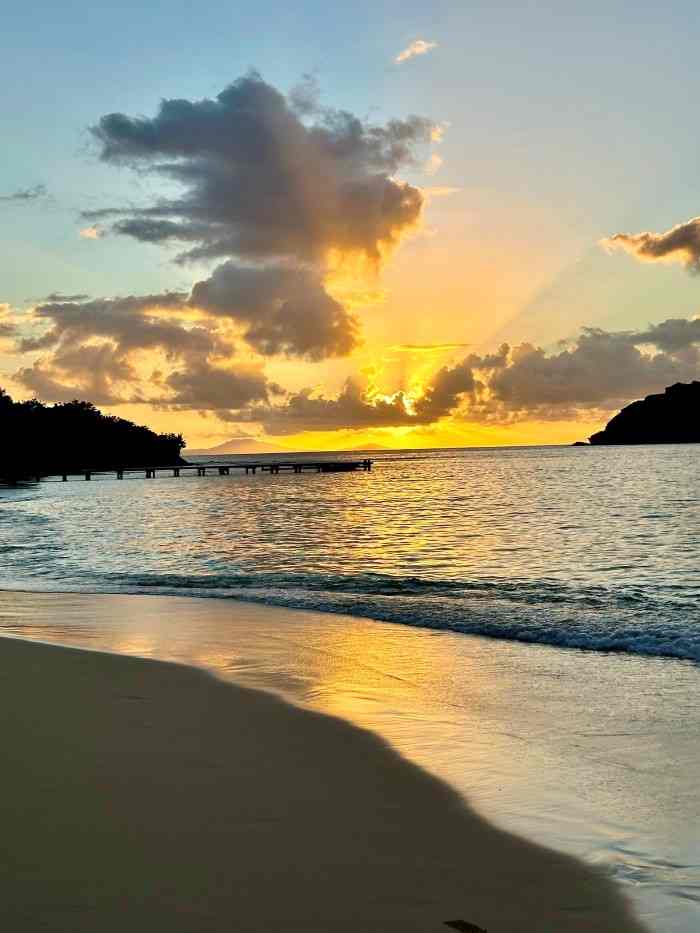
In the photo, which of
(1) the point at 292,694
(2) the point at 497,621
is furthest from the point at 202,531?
(1) the point at 292,694

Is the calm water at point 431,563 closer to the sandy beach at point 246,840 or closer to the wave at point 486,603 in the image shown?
the wave at point 486,603

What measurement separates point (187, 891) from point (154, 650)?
25.4ft

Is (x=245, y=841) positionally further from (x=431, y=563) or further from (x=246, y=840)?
(x=431, y=563)

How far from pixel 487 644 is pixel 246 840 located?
8580 mm

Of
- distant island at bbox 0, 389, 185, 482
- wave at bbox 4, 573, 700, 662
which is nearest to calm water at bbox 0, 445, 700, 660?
wave at bbox 4, 573, 700, 662

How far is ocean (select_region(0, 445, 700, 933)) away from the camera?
18.5 feet

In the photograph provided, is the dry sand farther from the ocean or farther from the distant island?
A: the distant island

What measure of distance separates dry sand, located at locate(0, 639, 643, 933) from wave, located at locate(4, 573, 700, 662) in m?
7.10

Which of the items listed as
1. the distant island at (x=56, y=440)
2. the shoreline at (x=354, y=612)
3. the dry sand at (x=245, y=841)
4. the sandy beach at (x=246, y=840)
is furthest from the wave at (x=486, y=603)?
the distant island at (x=56, y=440)

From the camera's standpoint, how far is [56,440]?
167000mm

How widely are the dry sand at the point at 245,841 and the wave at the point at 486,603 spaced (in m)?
7.10

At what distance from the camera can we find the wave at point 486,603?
42.7 feet

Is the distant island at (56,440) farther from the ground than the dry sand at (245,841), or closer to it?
farther from the ground

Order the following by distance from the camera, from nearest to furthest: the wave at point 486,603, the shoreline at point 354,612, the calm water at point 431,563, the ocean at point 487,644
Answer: the ocean at point 487,644, the shoreline at point 354,612, the wave at point 486,603, the calm water at point 431,563
